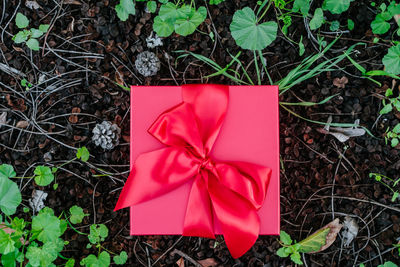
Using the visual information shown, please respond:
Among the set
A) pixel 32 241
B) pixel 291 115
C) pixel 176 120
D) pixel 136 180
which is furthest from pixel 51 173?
pixel 291 115

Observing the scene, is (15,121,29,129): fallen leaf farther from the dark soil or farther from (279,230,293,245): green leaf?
(279,230,293,245): green leaf

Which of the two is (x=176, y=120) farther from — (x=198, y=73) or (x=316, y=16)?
(x=316, y=16)

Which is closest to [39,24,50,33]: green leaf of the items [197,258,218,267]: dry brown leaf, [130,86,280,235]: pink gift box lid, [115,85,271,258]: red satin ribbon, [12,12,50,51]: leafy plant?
[12,12,50,51]: leafy plant

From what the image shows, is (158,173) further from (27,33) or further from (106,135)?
(27,33)

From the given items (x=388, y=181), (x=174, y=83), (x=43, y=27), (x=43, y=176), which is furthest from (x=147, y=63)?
(x=388, y=181)

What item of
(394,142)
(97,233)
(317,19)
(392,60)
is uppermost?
(317,19)
